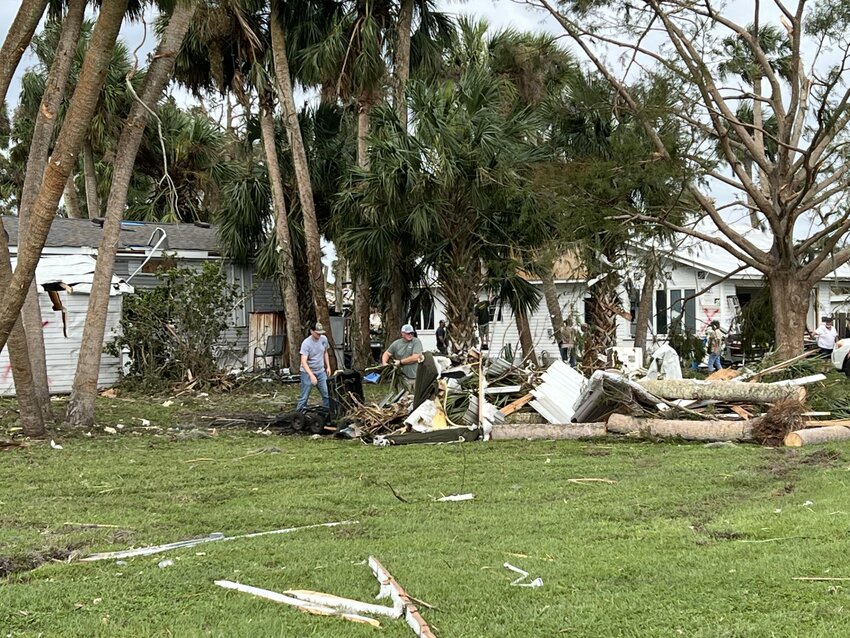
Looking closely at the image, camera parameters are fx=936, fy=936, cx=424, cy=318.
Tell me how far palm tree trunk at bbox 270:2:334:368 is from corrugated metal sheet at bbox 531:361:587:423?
27.0ft

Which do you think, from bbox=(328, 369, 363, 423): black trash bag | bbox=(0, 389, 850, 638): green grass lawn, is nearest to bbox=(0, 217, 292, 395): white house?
bbox=(328, 369, 363, 423): black trash bag

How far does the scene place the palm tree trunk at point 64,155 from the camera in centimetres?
1068

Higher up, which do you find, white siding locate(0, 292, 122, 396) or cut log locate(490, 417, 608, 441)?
white siding locate(0, 292, 122, 396)

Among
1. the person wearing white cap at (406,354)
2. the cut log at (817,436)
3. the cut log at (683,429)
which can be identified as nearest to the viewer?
the cut log at (817,436)

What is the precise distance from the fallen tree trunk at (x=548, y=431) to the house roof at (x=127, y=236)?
12.3 meters

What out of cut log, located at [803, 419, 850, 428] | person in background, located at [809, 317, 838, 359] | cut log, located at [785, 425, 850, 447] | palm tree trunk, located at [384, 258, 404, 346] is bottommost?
cut log, located at [785, 425, 850, 447]

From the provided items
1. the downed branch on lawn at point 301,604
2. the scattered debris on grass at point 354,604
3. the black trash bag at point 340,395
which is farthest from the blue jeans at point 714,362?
the downed branch on lawn at point 301,604

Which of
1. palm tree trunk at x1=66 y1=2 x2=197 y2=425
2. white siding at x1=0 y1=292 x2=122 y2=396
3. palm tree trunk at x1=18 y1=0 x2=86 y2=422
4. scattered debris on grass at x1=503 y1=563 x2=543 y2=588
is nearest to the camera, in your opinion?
scattered debris on grass at x1=503 y1=563 x2=543 y2=588

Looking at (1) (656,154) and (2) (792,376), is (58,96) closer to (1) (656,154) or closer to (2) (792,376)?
(1) (656,154)

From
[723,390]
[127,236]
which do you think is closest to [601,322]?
[723,390]

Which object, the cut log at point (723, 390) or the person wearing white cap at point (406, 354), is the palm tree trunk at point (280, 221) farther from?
the cut log at point (723, 390)

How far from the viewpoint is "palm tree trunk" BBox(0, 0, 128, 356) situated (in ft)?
35.0

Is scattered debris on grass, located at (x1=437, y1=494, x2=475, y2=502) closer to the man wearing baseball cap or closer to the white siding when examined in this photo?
the man wearing baseball cap

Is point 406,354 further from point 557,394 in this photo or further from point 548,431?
point 548,431
